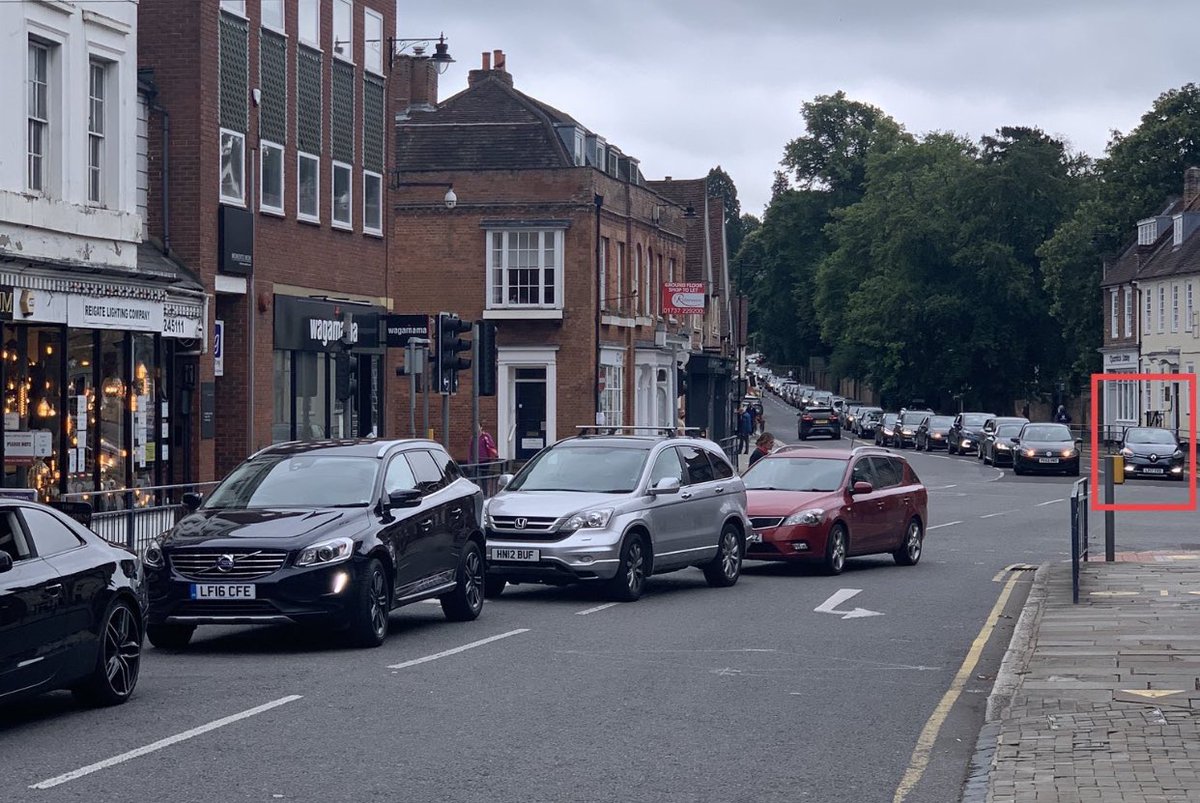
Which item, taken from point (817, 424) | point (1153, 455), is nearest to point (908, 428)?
point (817, 424)

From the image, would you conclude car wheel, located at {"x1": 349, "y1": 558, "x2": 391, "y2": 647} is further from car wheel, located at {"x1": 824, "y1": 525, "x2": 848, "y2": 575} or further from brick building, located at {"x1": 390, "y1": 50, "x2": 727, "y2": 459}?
brick building, located at {"x1": 390, "y1": 50, "x2": 727, "y2": 459}

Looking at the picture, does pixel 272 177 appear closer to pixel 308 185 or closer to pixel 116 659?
pixel 308 185

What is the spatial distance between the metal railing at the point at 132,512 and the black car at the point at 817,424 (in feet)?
201

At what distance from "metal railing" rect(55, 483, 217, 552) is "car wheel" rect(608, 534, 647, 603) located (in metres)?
4.73

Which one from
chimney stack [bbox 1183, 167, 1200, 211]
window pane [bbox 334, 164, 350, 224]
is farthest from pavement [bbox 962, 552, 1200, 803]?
chimney stack [bbox 1183, 167, 1200, 211]

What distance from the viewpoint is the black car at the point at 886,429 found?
78.9 meters

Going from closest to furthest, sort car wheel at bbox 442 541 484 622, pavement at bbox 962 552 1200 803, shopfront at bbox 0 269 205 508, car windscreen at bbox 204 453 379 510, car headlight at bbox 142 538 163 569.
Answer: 1. pavement at bbox 962 552 1200 803
2. car headlight at bbox 142 538 163 569
3. car windscreen at bbox 204 453 379 510
4. car wheel at bbox 442 541 484 622
5. shopfront at bbox 0 269 205 508

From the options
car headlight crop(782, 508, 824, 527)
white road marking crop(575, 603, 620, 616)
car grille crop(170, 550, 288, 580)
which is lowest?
white road marking crop(575, 603, 620, 616)

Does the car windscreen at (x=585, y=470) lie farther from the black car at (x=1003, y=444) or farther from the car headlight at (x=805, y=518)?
the black car at (x=1003, y=444)

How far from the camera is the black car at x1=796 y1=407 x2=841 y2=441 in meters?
82.3

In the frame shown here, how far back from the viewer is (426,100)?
184ft

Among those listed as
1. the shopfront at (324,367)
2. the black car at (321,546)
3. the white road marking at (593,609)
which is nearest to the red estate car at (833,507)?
the white road marking at (593,609)

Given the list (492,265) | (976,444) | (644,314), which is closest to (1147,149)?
(976,444)

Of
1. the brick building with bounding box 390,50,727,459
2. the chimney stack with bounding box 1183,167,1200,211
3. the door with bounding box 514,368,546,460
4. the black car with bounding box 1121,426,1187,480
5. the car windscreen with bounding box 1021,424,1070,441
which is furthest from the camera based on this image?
the chimney stack with bounding box 1183,167,1200,211
